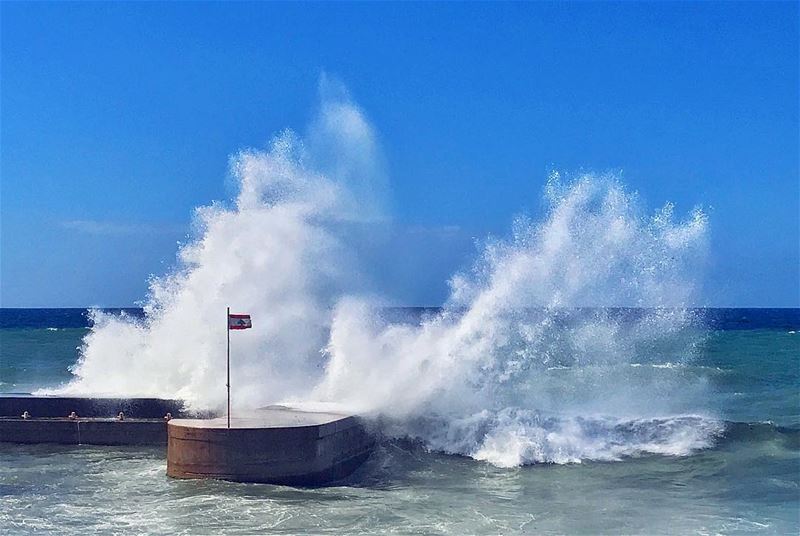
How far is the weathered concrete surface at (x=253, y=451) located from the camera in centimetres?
1684

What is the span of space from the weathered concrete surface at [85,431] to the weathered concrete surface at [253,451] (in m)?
3.91

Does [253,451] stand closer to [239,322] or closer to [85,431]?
[239,322]

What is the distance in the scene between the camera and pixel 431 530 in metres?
14.1

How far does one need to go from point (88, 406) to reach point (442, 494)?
388 inches

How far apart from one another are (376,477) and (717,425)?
9718 millimetres

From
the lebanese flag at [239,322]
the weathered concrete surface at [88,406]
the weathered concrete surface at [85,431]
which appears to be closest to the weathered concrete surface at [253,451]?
the lebanese flag at [239,322]

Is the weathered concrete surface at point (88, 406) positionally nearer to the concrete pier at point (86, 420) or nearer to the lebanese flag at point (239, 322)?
the concrete pier at point (86, 420)

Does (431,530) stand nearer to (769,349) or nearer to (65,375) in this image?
(65,375)

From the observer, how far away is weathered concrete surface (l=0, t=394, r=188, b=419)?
2181cm

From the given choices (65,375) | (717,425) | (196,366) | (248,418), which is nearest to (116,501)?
(248,418)

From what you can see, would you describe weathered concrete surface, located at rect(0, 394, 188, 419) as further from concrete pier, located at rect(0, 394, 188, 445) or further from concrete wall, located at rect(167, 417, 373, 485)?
concrete wall, located at rect(167, 417, 373, 485)

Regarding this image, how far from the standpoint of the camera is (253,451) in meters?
16.9

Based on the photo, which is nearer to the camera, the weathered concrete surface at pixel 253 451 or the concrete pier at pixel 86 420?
the weathered concrete surface at pixel 253 451

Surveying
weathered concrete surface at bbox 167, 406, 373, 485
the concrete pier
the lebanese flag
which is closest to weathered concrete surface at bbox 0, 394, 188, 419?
the concrete pier
